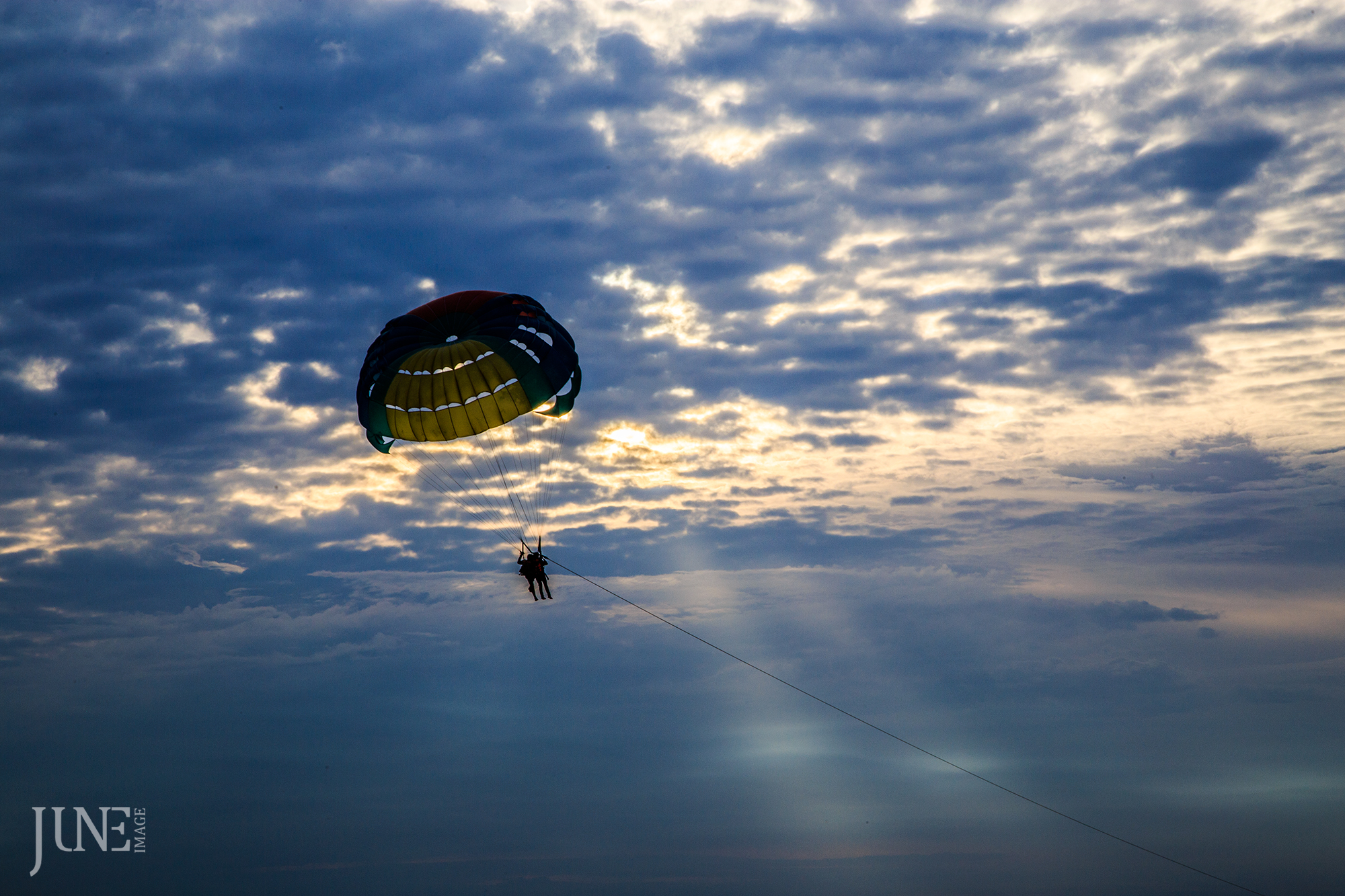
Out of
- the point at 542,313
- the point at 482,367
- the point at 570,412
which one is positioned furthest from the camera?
the point at 570,412

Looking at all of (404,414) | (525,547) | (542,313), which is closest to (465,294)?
(542,313)

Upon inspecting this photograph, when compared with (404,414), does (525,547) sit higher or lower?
lower

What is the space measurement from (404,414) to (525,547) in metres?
5.50

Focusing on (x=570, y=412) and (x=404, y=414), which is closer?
(x=404, y=414)

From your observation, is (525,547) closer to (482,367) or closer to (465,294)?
(482,367)

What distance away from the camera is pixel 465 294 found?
83.6 feet

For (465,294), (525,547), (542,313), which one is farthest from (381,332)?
(525,547)

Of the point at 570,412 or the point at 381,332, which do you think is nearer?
the point at 381,332

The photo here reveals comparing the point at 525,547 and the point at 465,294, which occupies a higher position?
the point at 465,294

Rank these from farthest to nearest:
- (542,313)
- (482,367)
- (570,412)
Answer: (570,412) < (542,313) < (482,367)

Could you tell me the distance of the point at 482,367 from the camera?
23391 mm

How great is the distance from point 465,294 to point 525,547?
27.8 feet

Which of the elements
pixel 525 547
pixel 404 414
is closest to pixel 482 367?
pixel 404 414

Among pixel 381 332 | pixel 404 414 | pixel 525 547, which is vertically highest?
pixel 381 332
